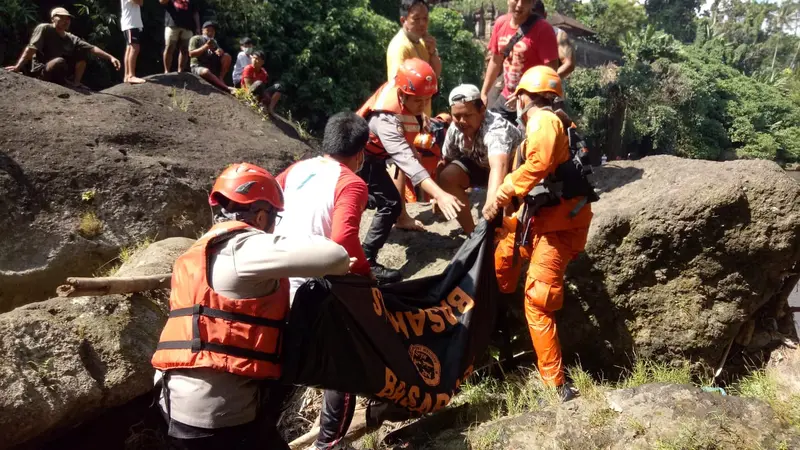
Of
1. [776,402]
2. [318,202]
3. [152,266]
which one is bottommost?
[776,402]

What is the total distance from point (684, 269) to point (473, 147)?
1815 mm

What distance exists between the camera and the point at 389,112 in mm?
4980

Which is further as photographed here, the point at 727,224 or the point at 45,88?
the point at 45,88

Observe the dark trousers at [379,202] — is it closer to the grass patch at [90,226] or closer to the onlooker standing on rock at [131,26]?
the grass patch at [90,226]

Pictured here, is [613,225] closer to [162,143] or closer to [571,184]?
[571,184]

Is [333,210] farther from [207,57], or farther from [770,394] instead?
[207,57]

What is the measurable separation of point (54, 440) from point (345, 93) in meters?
12.8

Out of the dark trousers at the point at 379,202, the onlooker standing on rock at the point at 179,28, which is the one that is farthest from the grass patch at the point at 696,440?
the onlooker standing on rock at the point at 179,28

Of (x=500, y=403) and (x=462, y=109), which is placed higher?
(x=462, y=109)

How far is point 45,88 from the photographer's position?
301 inches

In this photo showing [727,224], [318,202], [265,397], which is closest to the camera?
[265,397]

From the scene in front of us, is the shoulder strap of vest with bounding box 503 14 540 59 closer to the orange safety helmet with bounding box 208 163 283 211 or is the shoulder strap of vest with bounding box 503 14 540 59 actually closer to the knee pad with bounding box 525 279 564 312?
the knee pad with bounding box 525 279 564 312

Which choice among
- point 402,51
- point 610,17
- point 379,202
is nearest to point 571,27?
point 610,17

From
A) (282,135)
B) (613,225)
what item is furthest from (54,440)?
(282,135)
